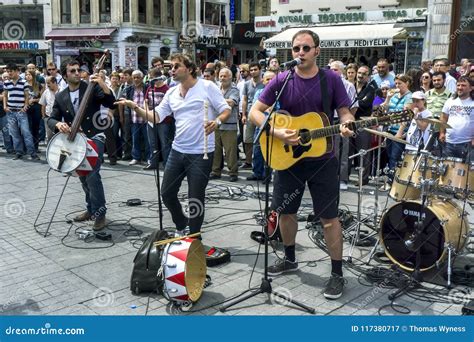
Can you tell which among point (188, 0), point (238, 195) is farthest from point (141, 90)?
point (188, 0)

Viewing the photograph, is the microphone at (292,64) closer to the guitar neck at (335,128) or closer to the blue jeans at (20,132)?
the guitar neck at (335,128)

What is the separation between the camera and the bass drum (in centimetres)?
470

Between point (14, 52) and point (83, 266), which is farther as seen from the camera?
point (14, 52)

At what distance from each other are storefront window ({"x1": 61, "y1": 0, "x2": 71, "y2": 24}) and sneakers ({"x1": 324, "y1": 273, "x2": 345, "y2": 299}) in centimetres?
3641

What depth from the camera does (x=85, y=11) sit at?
120 ft

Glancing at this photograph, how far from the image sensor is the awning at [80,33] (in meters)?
34.7

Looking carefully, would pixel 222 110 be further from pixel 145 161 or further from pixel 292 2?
pixel 292 2

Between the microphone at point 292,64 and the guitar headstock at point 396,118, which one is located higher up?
the microphone at point 292,64

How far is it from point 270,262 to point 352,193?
327 cm

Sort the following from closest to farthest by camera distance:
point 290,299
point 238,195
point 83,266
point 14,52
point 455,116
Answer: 1. point 290,299
2. point 83,266
3. point 455,116
4. point 238,195
5. point 14,52

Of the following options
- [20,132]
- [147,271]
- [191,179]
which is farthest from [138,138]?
[147,271]

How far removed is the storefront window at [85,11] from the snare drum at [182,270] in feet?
116

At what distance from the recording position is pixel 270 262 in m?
5.27

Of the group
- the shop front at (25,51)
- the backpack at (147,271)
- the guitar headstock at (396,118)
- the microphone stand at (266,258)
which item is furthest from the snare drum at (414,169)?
the shop front at (25,51)
